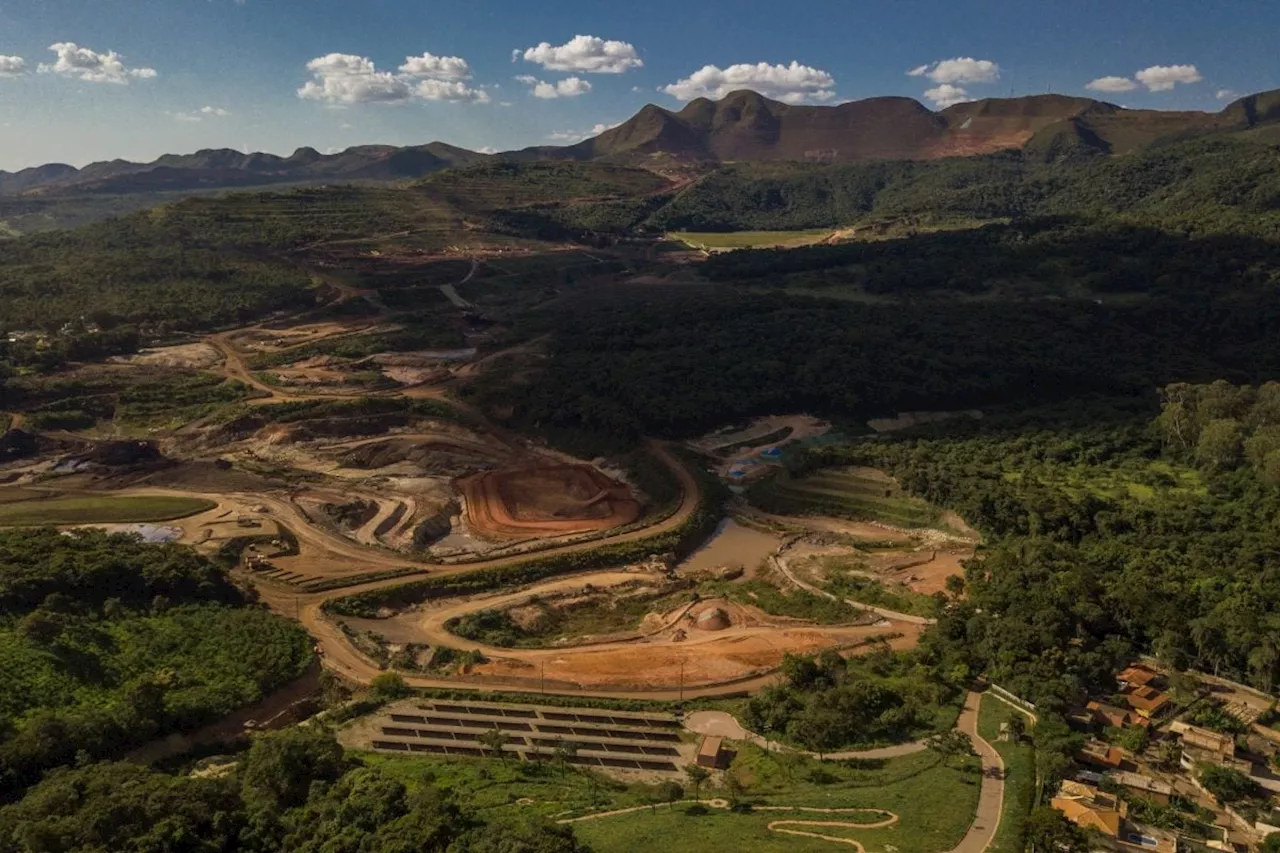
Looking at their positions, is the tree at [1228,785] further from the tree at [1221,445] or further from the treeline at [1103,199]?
the treeline at [1103,199]

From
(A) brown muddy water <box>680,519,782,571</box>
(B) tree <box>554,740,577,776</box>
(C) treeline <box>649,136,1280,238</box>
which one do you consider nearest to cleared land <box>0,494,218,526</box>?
(A) brown muddy water <box>680,519,782,571</box>

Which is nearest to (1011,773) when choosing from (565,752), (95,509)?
(565,752)

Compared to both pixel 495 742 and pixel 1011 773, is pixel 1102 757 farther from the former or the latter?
pixel 495 742

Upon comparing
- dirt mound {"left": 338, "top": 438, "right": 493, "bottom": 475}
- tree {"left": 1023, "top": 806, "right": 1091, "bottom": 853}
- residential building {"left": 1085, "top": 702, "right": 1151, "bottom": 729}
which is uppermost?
dirt mound {"left": 338, "top": 438, "right": 493, "bottom": 475}

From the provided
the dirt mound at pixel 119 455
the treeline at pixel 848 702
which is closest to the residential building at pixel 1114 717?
the treeline at pixel 848 702

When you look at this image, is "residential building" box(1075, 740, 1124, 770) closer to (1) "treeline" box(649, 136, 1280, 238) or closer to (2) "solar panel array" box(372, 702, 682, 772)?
(2) "solar panel array" box(372, 702, 682, 772)

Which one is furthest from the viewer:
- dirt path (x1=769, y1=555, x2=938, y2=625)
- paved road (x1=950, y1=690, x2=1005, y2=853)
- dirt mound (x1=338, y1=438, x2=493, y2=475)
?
dirt mound (x1=338, y1=438, x2=493, y2=475)

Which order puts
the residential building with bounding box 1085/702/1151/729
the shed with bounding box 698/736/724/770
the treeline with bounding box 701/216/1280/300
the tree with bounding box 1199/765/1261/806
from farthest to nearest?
the treeline with bounding box 701/216/1280/300
the residential building with bounding box 1085/702/1151/729
the shed with bounding box 698/736/724/770
the tree with bounding box 1199/765/1261/806

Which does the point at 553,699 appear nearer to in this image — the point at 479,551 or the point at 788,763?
the point at 788,763
